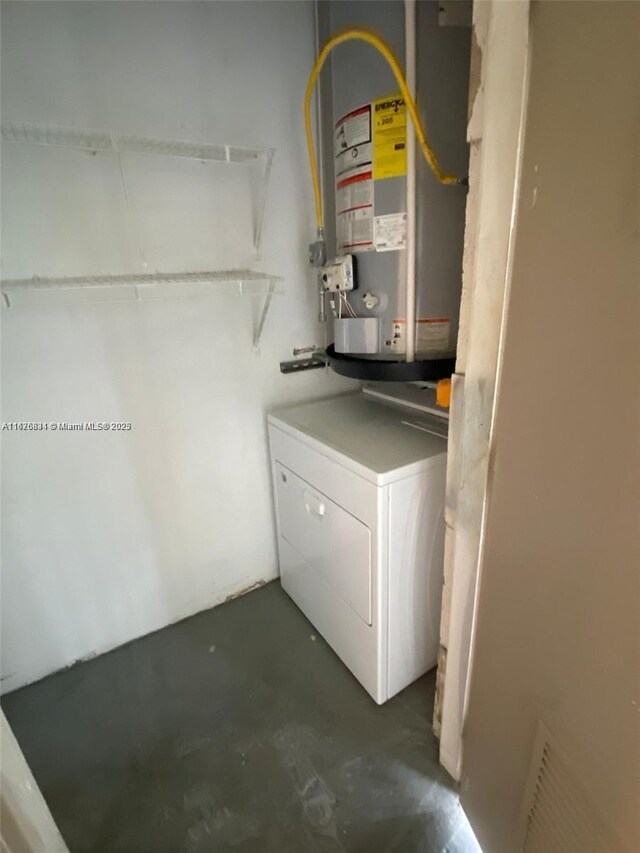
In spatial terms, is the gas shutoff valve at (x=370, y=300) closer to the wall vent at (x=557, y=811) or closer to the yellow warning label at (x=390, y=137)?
the yellow warning label at (x=390, y=137)

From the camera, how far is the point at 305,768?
1269 mm

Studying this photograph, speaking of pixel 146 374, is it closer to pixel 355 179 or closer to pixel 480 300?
pixel 355 179

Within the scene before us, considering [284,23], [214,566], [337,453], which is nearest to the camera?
[337,453]

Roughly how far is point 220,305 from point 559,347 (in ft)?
4.01

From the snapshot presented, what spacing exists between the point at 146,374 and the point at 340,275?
738mm

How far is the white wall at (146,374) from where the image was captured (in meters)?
1.23

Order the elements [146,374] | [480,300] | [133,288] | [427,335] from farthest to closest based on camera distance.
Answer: [146,374] < [133,288] < [427,335] < [480,300]

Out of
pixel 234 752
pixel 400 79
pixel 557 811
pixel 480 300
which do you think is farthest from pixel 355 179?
pixel 234 752

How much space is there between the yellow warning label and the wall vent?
1253mm

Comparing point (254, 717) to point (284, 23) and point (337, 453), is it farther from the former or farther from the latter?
point (284, 23)

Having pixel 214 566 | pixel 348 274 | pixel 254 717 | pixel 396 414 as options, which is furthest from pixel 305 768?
pixel 348 274

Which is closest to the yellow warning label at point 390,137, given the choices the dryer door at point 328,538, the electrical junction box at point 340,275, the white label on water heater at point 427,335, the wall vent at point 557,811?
the electrical junction box at point 340,275

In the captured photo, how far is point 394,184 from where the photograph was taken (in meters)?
1.14

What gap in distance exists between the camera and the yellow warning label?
110 centimetres
